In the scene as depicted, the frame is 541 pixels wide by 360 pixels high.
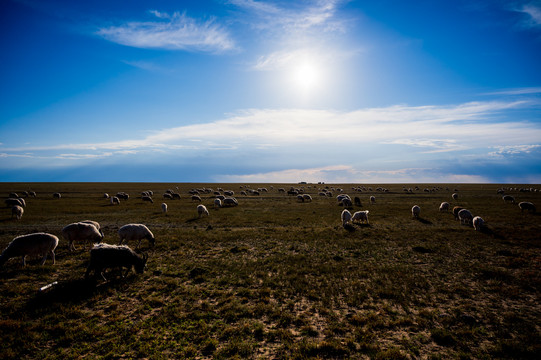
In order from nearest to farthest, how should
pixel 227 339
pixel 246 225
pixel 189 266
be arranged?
pixel 227 339
pixel 189 266
pixel 246 225

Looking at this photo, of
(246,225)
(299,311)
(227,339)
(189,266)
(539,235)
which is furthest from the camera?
(246,225)

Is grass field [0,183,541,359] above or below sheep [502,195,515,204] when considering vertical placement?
below

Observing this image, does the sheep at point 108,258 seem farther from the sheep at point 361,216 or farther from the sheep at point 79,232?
the sheep at point 361,216

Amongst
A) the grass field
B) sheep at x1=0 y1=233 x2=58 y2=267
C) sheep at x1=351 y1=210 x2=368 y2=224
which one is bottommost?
the grass field

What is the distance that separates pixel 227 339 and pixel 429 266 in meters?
12.3

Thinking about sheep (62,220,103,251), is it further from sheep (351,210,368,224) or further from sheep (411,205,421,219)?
sheep (411,205,421,219)

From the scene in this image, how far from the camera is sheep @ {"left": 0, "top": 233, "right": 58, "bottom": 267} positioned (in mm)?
10930

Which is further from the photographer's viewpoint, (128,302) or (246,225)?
(246,225)

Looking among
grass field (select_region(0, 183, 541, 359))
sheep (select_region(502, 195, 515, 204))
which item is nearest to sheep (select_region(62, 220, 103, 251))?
grass field (select_region(0, 183, 541, 359))

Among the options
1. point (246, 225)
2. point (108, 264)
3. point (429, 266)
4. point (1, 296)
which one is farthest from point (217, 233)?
point (429, 266)

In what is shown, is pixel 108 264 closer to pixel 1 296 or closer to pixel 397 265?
pixel 1 296

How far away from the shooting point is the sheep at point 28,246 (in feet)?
35.9

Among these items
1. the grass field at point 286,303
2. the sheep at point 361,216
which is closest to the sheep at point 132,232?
the grass field at point 286,303

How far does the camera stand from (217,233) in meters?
20.5
